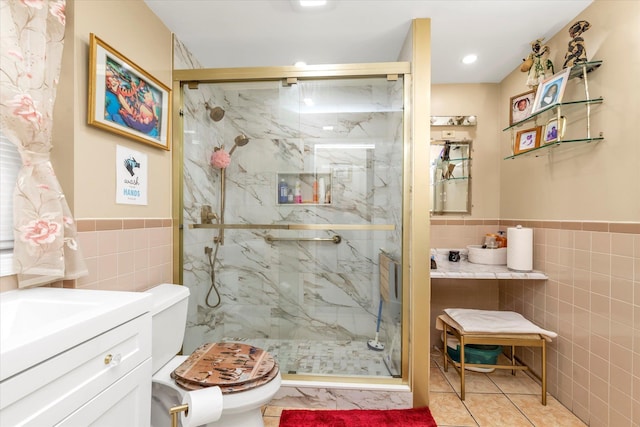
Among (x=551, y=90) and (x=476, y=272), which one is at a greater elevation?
(x=551, y=90)

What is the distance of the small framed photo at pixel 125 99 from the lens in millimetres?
1380

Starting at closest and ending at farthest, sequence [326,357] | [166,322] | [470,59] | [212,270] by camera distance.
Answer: [166,322], [326,357], [212,270], [470,59]

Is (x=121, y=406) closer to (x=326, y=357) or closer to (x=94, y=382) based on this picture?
(x=94, y=382)

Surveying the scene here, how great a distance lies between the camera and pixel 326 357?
2051 millimetres

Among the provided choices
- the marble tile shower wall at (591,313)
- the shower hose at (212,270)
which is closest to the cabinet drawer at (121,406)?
the shower hose at (212,270)

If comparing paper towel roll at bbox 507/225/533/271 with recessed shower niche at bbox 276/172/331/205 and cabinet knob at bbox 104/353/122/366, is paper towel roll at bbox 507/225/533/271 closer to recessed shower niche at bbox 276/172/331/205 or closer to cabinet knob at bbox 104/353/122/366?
recessed shower niche at bbox 276/172/331/205

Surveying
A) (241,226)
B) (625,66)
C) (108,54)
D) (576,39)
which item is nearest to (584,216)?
(625,66)

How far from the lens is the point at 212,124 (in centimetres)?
210

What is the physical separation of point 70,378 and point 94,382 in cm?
8

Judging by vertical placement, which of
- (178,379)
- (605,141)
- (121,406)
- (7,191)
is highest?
(605,141)

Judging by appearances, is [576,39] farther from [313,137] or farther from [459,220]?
→ [313,137]

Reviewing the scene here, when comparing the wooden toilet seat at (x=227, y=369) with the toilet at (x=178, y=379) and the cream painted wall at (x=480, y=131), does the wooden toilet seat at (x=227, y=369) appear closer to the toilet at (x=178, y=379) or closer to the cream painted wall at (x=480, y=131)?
the toilet at (x=178, y=379)

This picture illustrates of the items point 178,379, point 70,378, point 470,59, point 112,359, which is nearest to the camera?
point 70,378

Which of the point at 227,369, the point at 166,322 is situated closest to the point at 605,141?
the point at 227,369
